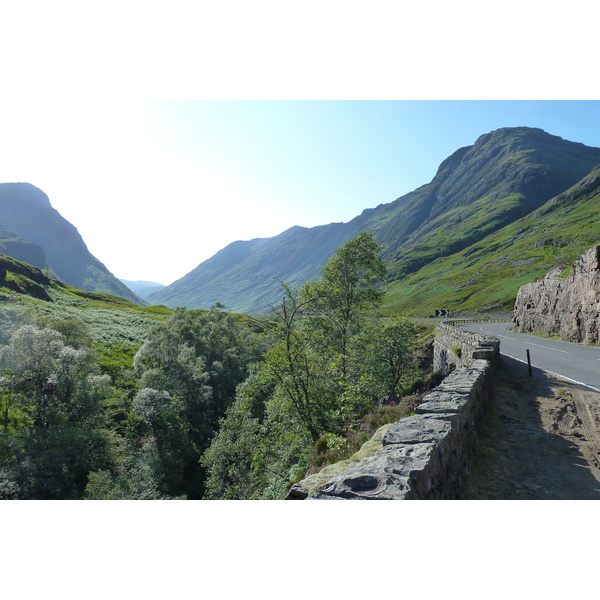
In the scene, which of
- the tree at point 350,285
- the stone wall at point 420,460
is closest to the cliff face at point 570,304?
the tree at point 350,285

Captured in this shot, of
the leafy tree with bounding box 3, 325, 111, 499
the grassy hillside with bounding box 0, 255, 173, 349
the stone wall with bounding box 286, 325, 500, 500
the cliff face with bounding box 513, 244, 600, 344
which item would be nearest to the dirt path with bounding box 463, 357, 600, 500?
the stone wall with bounding box 286, 325, 500, 500

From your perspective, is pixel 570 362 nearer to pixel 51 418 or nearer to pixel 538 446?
pixel 538 446

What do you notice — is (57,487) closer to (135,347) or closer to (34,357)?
(34,357)

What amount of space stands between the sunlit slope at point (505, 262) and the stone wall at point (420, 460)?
5836cm

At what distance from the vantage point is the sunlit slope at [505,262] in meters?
98.2

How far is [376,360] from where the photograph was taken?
1961 cm

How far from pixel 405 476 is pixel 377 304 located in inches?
832

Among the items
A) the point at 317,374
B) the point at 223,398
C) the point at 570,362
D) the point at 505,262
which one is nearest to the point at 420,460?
the point at 317,374

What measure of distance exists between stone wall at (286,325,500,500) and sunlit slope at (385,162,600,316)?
58364 millimetres

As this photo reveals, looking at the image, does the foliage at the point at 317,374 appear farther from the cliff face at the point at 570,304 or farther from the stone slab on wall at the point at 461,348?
the cliff face at the point at 570,304

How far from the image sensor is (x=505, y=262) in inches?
5123

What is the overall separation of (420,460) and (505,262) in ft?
481

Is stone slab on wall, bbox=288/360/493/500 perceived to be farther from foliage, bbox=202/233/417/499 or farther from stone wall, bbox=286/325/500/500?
foliage, bbox=202/233/417/499
